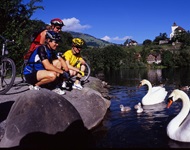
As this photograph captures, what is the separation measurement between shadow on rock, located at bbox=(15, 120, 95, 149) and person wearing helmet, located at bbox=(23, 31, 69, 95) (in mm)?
1834

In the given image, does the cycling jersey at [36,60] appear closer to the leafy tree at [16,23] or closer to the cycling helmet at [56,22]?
the cycling helmet at [56,22]

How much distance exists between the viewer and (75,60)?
11648 millimetres

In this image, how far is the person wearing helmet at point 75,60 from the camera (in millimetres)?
10992

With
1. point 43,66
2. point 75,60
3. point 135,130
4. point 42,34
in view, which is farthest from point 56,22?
point 135,130

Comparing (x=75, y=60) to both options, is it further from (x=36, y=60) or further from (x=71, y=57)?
(x=36, y=60)

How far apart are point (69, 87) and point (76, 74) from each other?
2.12 feet

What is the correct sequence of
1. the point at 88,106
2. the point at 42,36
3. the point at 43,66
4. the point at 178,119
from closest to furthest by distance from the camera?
the point at 178,119
the point at 43,66
the point at 42,36
the point at 88,106

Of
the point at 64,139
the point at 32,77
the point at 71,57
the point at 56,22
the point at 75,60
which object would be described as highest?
the point at 56,22

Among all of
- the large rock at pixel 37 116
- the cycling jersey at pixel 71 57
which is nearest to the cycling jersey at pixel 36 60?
the large rock at pixel 37 116

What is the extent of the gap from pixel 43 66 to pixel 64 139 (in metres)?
2.72

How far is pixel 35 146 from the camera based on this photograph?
695cm

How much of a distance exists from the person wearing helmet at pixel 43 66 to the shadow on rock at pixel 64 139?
183cm

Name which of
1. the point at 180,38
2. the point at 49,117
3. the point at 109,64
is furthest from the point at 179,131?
the point at 180,38

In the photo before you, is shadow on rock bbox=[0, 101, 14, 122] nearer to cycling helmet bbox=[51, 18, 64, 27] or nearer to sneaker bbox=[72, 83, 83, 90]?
sneaker bbox=[72, 83, 83, 90]
